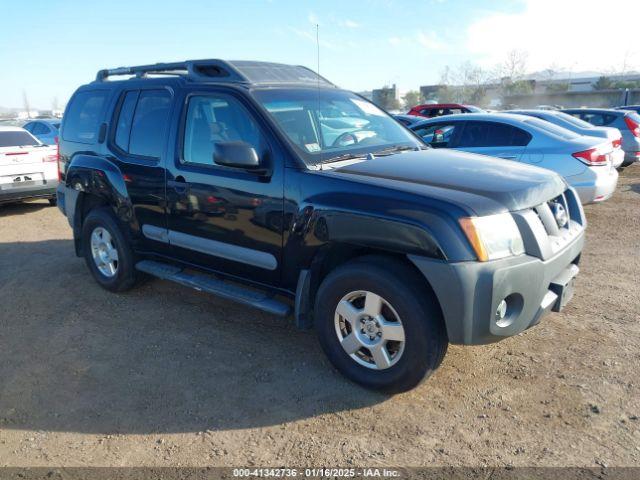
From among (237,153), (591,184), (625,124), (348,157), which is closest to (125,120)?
(237,153)

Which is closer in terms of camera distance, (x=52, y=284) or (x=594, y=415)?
(x=594, y=415)

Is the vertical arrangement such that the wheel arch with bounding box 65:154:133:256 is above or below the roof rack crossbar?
below

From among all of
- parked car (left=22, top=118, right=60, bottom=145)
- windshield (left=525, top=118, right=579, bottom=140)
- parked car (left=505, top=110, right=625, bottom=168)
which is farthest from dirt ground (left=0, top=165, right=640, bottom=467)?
parked car (left=22, top=118, right=60, bottom=145)

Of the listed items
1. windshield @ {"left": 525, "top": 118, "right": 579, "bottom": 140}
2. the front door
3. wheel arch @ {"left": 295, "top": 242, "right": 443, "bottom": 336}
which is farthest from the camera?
windshield @ {"left": 525, "top": 118, "right": 579, "bottom": 140}

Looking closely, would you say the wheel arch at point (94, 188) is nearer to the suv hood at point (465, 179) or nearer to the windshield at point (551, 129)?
the suv hood at point (465, 179)

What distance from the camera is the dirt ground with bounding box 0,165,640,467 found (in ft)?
9.01

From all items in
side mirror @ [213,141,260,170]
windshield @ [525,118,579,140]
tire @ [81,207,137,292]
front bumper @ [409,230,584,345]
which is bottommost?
tire @ [81,207,137,292]

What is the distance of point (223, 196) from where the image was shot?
375 centimetres

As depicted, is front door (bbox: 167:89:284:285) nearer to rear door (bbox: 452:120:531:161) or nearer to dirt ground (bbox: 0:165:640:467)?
dirt ground (bbox: 0:165:640:467)

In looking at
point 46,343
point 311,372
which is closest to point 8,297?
point 46,343

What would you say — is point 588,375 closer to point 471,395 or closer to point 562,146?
point 471,395

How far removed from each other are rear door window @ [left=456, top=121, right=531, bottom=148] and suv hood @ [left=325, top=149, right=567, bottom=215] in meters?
3.77

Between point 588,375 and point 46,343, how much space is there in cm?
404

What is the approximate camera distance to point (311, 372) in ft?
11.6
